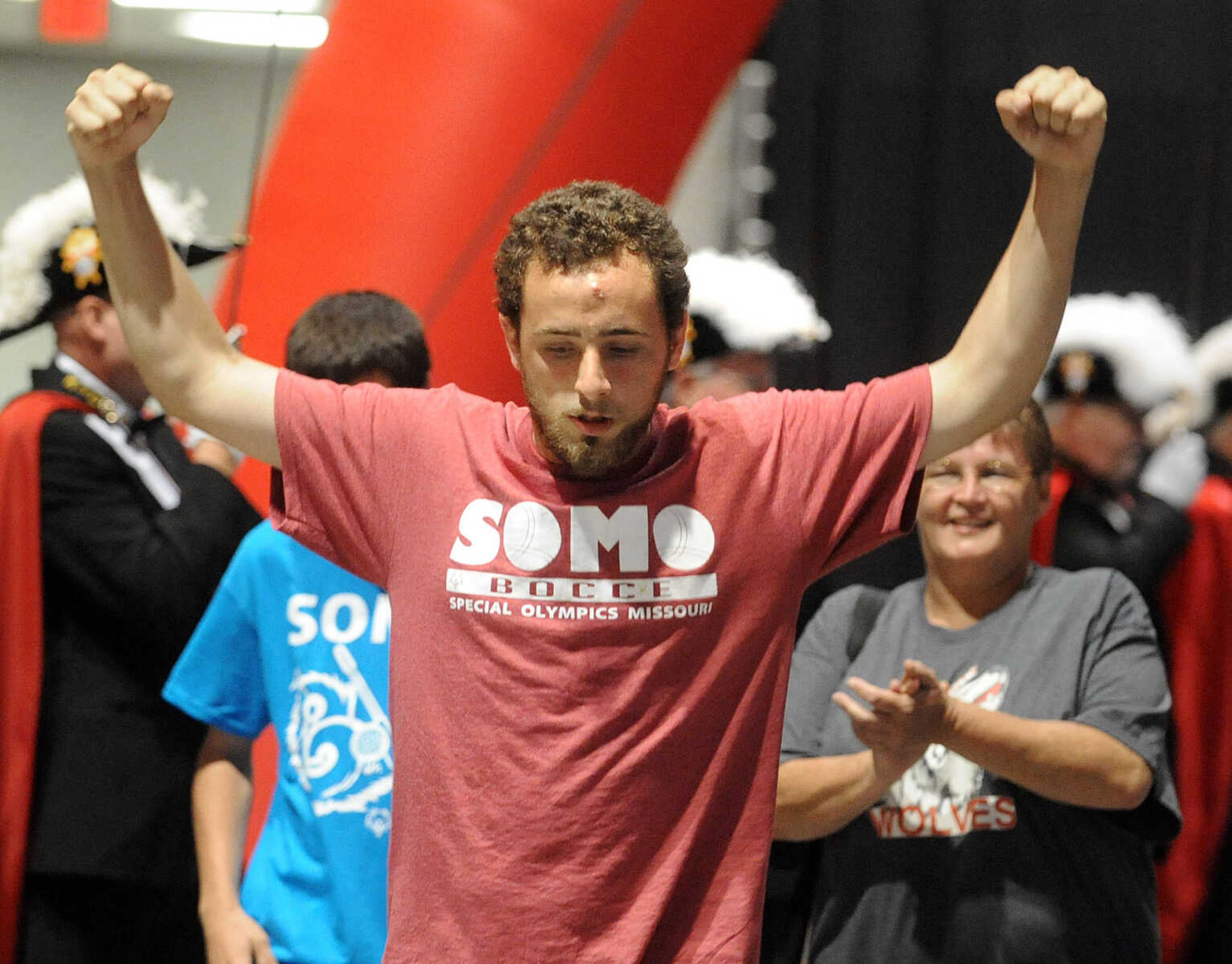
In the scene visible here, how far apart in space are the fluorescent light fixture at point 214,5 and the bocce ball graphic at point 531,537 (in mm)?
2649

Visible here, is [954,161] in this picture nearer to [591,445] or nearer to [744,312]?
[744,312]

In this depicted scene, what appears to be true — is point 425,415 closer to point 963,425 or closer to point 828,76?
point 963,425

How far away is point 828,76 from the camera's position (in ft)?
10.7

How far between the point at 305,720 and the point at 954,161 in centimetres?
213

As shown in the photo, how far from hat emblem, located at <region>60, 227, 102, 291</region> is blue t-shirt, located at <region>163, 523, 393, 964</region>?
0.89 metres

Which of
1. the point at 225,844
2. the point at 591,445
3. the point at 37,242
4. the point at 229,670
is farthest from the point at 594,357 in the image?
the point at 37,242

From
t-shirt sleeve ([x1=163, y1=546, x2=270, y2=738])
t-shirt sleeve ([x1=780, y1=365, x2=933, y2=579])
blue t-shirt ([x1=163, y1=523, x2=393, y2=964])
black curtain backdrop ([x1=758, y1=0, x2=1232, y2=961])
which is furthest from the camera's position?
black curtain backdrop ([x1=758, y1=0, x2=1232, y2=961])

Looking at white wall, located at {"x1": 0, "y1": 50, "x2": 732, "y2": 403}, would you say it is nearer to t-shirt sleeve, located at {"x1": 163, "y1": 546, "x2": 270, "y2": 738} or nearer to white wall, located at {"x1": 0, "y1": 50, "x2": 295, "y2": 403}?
white wall, located at {"x1": 0, "y1": 50, "x2": 295, "y2": 403}

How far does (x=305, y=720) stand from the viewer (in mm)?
1701

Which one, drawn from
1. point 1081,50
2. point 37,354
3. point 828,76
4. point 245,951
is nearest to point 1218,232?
point 1081,50

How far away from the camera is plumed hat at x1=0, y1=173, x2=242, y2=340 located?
2.49m

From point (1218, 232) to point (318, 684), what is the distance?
234cm

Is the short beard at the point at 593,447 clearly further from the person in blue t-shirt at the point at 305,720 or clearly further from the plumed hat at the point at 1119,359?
the plumed hat at the point at 1119,359

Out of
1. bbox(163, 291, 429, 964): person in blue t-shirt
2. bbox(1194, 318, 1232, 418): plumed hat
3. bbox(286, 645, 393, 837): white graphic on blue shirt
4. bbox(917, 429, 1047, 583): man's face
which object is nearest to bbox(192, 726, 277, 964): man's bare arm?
bbox(163, 291, 429, 964): person in blue t-shirt
